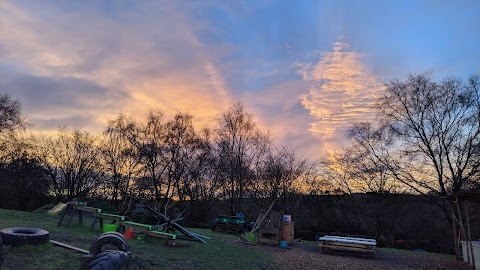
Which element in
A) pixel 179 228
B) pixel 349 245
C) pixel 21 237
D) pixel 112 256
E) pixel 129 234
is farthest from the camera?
pixel 349 245

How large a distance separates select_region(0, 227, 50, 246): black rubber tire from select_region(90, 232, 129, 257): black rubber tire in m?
1.24

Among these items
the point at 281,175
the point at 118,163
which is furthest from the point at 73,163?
the point at 281,175

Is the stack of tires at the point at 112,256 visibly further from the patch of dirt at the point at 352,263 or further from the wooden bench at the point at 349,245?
the wooden bench at the point at 349,245

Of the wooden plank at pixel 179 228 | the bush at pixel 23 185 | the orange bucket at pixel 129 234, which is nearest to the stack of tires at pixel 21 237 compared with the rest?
the orange bucket at pixel 129 234

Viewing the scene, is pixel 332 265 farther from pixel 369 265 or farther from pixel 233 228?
pixel 233 228

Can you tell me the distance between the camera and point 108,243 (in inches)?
295

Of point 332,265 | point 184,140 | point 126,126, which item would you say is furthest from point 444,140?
point 126,126

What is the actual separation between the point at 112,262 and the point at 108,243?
1.67 metres

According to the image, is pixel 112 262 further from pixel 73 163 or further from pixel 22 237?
pixel 73 163

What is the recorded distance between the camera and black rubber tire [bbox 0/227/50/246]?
7.31m

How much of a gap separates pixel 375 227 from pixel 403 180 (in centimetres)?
366

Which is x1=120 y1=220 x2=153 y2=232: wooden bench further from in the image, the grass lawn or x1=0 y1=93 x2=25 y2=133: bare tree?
x1=0 y1=93 x2=25 y2=133: bare tree

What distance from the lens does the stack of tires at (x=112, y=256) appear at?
5855mm

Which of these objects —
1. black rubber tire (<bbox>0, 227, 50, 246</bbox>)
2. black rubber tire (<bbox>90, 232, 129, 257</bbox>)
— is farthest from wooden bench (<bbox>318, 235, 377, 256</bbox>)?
black rubber tire (<bbox>0, 227, 50, 246</bbox>)
